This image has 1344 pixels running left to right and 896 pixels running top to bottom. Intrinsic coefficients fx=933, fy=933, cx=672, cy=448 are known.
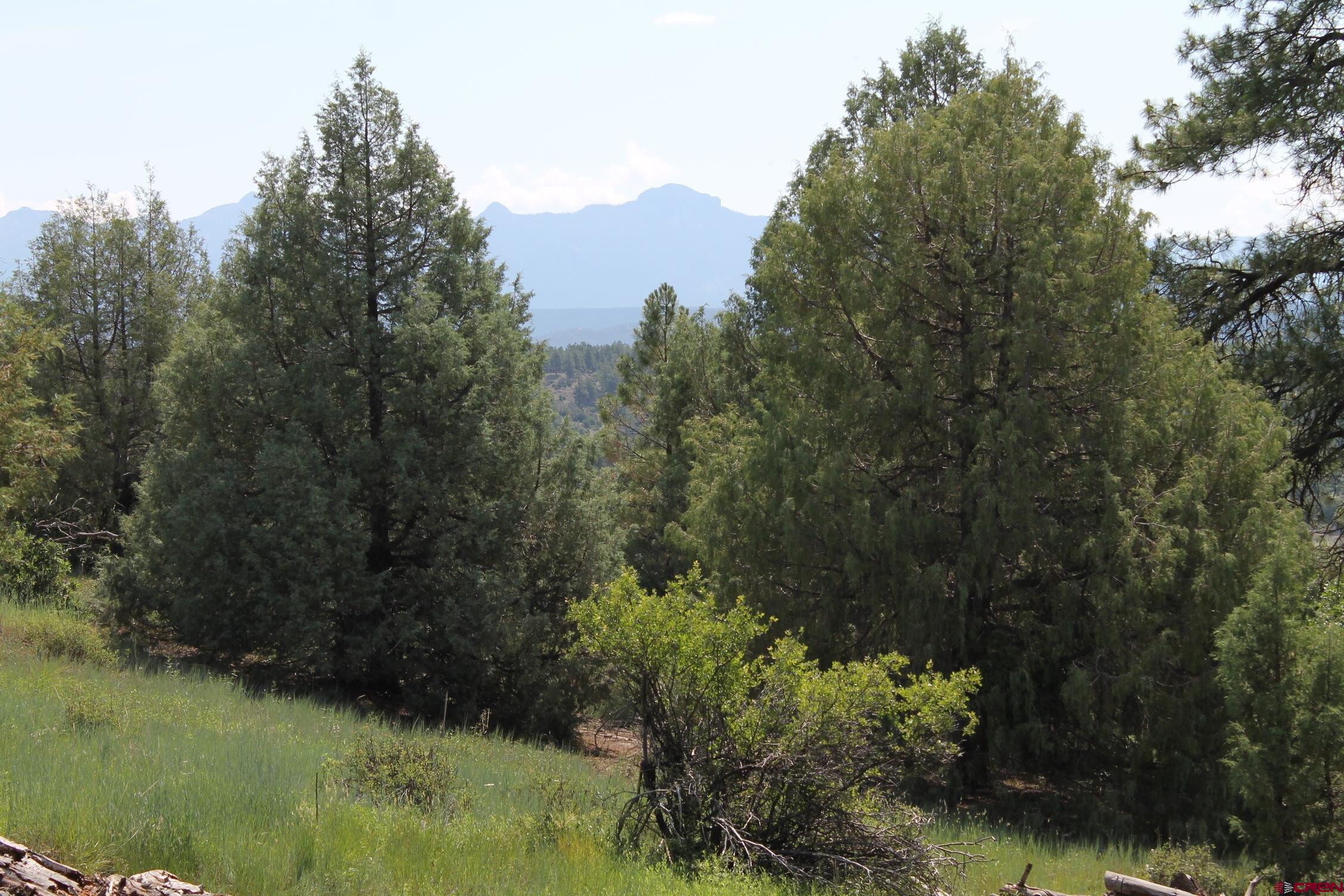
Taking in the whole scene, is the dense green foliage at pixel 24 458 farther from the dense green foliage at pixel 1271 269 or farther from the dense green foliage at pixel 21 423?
the dense green foliage at pixel 1271 269

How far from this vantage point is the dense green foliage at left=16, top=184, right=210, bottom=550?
88.1 feet

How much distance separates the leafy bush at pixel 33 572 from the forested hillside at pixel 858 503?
0.47 ft

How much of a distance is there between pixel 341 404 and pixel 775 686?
12691mm

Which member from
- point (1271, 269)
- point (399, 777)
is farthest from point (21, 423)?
point (1271, 269)

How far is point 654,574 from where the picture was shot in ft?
78.1

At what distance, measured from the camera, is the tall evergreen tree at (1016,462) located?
11219 mm

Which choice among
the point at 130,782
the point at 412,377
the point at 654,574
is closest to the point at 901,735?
the point at 130,782

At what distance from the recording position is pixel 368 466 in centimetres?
1680

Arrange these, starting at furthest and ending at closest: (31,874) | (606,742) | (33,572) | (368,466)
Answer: (606,742), (33,572), (368,466), (31,874)

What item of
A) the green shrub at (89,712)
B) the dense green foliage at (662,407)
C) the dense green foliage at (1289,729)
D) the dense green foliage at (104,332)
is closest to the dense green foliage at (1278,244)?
the dense green foliage at (1289,729)

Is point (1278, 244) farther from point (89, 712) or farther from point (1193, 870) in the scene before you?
point (89, 712)

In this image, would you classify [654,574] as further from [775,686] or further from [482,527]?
[775,686]

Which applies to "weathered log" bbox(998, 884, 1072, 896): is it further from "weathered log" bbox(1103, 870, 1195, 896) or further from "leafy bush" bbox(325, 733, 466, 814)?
"leafy bush" bbox(325, 733, 466, 814)

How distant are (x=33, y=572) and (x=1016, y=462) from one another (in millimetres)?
17546
